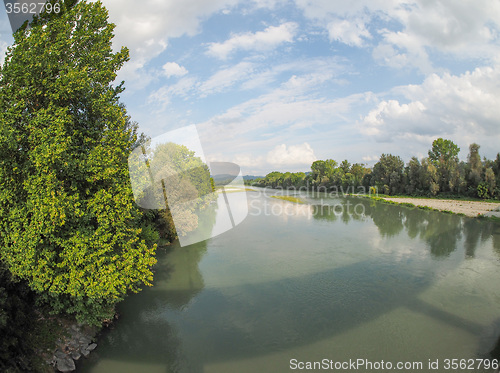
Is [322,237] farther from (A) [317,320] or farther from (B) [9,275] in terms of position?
(B) [9,275]

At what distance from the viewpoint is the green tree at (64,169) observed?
8766mm

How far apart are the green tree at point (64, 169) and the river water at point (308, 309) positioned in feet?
9.93

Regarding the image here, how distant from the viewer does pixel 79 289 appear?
31.1ft

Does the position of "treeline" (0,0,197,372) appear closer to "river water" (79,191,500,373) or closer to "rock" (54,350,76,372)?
"rock" (54,350,76,372)

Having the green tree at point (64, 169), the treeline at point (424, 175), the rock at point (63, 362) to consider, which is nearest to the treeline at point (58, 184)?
the green tree at point (64, 169)

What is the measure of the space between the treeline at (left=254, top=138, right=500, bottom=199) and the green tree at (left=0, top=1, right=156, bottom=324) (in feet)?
197

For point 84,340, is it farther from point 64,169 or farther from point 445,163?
point 445,163

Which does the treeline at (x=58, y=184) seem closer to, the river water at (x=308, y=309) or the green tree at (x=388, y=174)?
the river water at (x=308, y=309)

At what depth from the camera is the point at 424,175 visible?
6200 centimetres

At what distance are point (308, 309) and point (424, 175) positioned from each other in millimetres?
61472

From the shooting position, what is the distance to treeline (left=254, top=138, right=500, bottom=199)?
5062 centimetres

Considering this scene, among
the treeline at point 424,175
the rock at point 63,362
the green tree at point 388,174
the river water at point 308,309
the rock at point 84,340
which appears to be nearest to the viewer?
the rock at point 63,362

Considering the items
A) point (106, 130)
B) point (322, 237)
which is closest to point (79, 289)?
point (106, 130)

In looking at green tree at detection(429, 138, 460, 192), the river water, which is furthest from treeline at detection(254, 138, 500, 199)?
the river water
